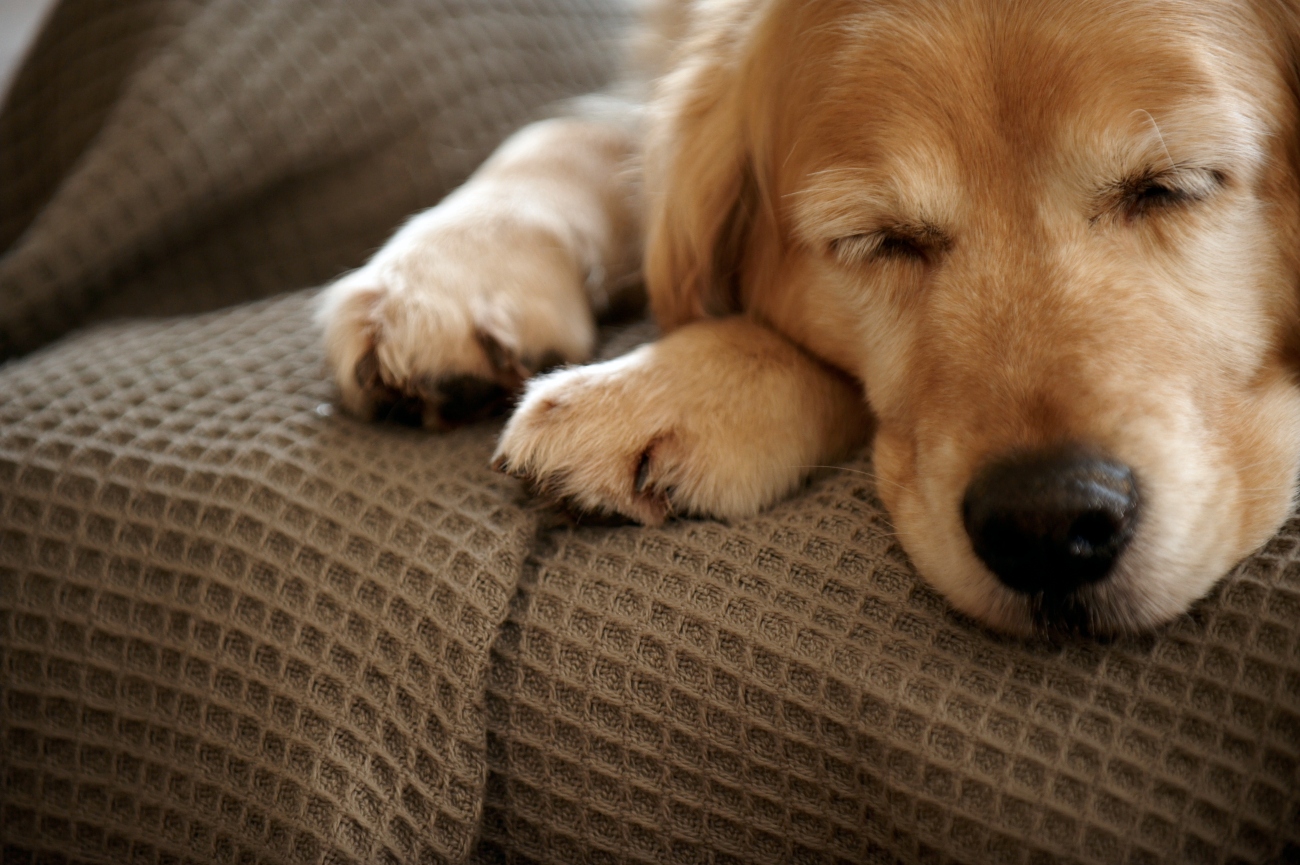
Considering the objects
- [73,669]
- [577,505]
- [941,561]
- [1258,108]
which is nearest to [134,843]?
[73,669]

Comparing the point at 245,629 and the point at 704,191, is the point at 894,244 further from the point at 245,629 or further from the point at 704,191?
the point at 245,629

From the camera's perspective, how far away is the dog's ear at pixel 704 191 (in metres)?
1.64

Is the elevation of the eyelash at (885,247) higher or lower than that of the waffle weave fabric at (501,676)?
higher

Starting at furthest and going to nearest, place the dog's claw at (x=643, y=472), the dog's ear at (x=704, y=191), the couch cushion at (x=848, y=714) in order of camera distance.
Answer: the dog's ear at (x=704, y=191) < the dog's claw at (x=643, y=472) < the couch cushion at (x=848, y=714)

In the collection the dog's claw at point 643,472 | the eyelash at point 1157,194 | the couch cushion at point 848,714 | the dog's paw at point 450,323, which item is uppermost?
the eyelash at point 1157,194

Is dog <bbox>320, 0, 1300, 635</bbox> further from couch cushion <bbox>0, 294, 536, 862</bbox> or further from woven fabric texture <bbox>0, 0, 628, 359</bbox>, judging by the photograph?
woven fabric texture <bbox>0, 0, 628, 359</bbox>

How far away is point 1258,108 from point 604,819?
1223 millimetres

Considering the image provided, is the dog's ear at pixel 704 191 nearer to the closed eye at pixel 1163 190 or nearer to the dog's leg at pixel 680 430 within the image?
the dog's leg at pixel 680 430

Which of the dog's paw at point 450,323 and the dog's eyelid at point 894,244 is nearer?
the dog's eyelid at point 894,244

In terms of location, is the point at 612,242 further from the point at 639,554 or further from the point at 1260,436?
the point at 1260,436

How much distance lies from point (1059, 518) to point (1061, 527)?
0.01 metres

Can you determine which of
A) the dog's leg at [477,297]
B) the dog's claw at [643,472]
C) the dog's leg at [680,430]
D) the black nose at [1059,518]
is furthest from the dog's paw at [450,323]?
the black nose at [1059,518]

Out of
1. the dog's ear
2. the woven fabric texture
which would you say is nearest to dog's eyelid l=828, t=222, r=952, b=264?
the dog's ear

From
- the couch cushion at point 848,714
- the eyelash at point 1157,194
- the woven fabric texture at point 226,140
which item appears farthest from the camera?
the woven fabric texture at point 226,140
